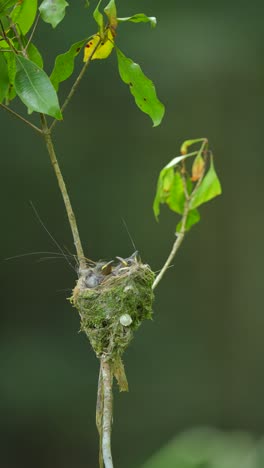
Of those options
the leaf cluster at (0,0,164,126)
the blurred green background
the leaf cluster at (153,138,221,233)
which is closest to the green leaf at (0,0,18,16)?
the leaf cluster at (0,0,164,126)

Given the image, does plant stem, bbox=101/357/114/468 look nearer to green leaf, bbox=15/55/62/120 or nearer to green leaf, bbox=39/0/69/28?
green leaf, bbox=15/55/62/120

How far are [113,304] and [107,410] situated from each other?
15 centimetres

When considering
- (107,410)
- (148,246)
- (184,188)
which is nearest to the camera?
(107,410)

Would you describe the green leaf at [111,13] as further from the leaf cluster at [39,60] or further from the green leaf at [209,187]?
the green leaf at [209,187]

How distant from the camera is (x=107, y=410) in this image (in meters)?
1.04

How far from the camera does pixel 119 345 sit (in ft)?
3.59

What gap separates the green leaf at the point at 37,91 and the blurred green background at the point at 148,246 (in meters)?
2.75

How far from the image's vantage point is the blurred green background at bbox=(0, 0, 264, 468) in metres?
3.92

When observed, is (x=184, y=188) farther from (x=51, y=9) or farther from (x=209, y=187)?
(x=51, y=9)

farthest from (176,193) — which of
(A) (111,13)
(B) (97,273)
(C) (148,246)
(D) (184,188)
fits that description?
(C) (148,246)

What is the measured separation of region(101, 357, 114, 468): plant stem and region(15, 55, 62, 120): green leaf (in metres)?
0.34

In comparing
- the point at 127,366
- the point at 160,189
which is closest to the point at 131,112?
the point at 127,366

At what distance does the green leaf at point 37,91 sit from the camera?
107 centimetres

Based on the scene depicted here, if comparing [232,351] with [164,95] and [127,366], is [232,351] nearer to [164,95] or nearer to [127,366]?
[127,366]
